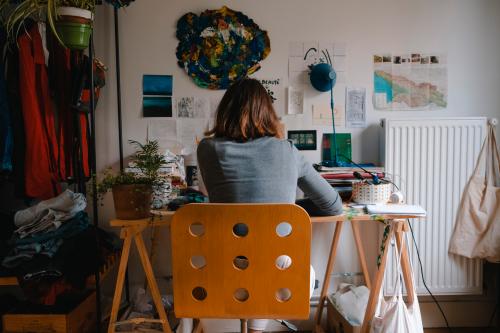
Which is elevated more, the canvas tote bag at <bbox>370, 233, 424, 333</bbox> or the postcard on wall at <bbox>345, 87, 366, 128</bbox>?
the postcard on wall at <bbox>345, 87, 366, 128</bbox>

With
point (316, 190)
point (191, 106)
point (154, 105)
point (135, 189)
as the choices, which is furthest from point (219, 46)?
point (316, 190)

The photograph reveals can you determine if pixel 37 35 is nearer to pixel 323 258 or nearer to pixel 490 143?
pixel 323 258

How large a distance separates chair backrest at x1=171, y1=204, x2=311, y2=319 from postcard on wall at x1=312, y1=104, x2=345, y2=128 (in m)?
1.20

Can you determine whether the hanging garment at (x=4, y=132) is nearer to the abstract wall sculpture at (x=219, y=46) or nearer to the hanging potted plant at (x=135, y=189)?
the hanging potted plant at (x=135, y=189)

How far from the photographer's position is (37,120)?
6.17 ft

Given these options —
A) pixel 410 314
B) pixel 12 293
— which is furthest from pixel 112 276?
pixel 410 314

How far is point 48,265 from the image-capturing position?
1707 millimetres

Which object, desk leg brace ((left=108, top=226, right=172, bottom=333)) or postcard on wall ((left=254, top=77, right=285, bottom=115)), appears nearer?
desk leg brace ((left=108, top=226, right=172, bottom=333))

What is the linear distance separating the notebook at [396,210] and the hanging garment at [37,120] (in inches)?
55.0

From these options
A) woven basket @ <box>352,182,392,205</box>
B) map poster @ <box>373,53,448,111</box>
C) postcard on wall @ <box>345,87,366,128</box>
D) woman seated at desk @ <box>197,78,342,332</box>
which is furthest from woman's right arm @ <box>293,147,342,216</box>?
map poster @ <box>373,53,448,111</box>

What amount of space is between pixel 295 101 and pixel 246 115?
85 cm

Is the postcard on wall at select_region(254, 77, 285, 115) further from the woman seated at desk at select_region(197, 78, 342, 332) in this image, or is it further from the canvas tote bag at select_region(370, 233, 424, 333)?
the canvas tote bag at select_region(370, 233, 424, 333)

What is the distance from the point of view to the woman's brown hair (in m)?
1.48

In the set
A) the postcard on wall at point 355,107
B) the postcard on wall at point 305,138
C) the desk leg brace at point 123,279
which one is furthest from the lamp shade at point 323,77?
the desk leg brace at point 123,279
